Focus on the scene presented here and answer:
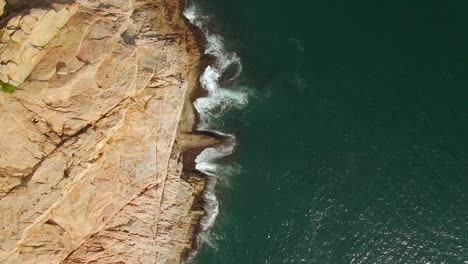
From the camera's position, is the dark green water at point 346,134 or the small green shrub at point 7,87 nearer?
the small green shrub at point 7,87

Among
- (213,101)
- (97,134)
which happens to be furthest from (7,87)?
(213,101)

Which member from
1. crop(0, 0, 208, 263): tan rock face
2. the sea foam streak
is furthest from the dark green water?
crop(0, 0, 208, 263): tan rock face

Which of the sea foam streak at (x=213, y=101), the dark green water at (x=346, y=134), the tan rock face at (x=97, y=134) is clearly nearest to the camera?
the tan rock face at (x=97, y=134)

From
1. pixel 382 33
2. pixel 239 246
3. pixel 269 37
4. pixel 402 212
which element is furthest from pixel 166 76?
pixel 402 212

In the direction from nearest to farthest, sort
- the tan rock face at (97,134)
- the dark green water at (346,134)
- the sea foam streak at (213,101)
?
the tan rock face at (97,134), the dark green water at (346,134), the sea foam streak at (213,101)

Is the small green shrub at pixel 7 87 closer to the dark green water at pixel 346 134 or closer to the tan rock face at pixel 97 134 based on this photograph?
the tan rock face at pixel 97 134

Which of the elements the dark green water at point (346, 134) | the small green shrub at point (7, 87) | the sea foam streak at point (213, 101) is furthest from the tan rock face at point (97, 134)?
the dark green water at point (346, 134)

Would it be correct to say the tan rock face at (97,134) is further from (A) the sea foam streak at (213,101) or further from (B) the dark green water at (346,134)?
(B) the dark green water at (346,134)

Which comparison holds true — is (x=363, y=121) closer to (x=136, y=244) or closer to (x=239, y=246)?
(x=239, y=246)
